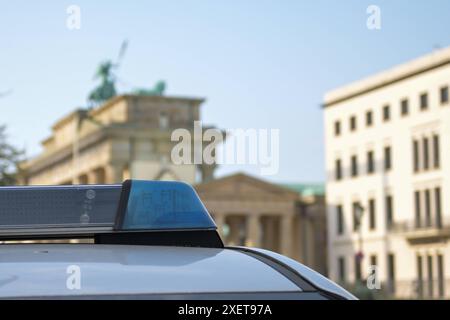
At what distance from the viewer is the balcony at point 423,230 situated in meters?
74.6

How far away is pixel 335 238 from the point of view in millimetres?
91375

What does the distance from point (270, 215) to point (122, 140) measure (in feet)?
46.2

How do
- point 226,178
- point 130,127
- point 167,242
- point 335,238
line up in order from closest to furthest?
point 167,242, point 335,238, point 226,178, point 130,127

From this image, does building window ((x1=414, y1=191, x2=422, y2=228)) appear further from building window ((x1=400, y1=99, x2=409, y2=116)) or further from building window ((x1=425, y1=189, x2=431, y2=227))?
building window ((x1=400, y1=99, x2=409, y2=116))

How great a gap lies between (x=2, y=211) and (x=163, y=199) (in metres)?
0.40

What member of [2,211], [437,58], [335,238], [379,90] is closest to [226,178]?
[335,238]

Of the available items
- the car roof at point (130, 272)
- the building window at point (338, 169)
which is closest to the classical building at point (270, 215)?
the building window at point (338, 169)

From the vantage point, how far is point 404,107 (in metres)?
79.8

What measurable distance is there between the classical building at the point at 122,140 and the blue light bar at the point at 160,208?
333ft

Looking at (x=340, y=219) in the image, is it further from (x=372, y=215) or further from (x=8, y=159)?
(x=8, y=159)

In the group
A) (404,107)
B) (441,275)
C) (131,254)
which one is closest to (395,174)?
(404,107)

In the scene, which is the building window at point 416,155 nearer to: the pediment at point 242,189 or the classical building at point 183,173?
the classical building at point 183,173
